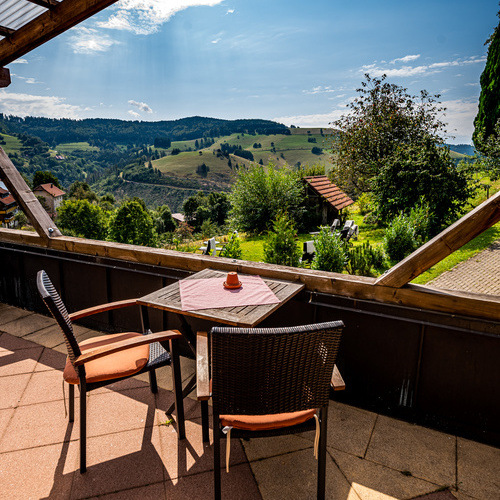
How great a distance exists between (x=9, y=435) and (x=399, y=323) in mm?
2403

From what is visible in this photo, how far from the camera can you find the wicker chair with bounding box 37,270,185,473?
169cm

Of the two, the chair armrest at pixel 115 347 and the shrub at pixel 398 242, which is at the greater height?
the chair armrest at pixel 115 347

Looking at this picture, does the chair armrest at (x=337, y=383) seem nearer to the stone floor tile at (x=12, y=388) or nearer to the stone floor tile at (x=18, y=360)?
the stone floor tile at (x=12, y=388)

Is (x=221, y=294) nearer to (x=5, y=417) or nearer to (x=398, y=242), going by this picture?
(x=5, y=417)

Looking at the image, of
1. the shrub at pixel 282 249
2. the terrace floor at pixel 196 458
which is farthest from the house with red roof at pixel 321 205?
the terrace floor at pixel 196 458

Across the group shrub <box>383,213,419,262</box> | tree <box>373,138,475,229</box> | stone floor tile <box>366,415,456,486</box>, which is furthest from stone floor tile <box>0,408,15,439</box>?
tree <box>373,138,475,229</box>

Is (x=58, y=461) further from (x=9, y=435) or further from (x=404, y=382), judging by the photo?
(x=404, y=382)

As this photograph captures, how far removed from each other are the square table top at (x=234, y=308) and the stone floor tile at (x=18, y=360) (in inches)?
58.0

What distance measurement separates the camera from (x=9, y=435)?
207 centimetres

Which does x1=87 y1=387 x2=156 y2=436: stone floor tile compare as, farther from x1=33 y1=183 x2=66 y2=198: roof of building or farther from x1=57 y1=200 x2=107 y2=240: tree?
x1=33 y1=183 x2=66 y2=198: roof of building

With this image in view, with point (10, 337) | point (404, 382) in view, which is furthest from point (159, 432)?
point (10, 337)

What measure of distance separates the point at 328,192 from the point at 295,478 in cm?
1410

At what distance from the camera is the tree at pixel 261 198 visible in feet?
45.5

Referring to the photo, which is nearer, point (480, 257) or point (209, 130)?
point (480, 257)
